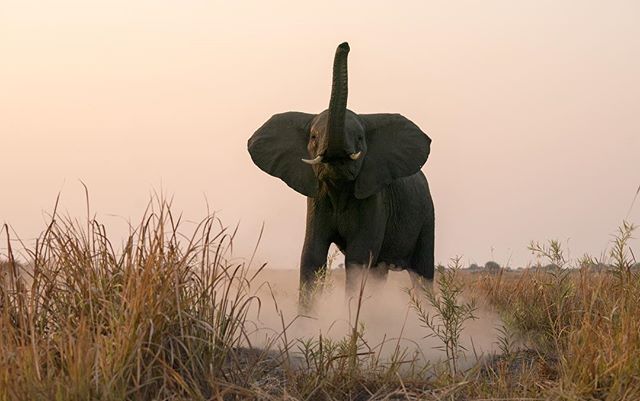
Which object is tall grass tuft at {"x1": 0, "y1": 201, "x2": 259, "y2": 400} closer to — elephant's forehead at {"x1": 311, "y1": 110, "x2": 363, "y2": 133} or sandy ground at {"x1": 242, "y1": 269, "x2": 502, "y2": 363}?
sandy ground at {"x1": 242, "y1": 269, "x2": 502, "y2": 363}

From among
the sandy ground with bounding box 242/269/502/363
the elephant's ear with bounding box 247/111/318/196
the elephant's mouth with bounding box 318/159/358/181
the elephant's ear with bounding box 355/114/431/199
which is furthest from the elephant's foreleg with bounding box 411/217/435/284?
the elephant's mouth with bounding box 318/159/358/181

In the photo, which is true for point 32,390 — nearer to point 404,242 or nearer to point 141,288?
point 141,288

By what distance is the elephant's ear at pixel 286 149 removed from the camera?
306 inches

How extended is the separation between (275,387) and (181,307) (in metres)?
0.62

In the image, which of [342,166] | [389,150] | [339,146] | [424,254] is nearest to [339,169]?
[342,166]

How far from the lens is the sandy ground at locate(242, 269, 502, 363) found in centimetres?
654

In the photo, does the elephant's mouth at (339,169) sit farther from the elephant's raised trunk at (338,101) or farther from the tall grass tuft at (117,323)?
the tall grass tuft at (117,323)

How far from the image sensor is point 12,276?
4105 millimetres

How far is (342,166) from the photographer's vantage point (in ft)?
23.7

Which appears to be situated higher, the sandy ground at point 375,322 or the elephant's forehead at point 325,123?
the elephant's forehead at point 325,123

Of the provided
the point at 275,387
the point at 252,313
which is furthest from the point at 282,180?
the point at 275,387

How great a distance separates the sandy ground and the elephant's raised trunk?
3.22 feet

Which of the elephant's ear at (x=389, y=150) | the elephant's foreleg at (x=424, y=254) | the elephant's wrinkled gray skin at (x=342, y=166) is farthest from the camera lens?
the elephant's foreleg at (x=424, y=254)

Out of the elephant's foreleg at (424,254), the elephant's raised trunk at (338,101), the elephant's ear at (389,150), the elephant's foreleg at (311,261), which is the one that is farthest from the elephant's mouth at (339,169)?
the elephant's foreleg at (424,254)
